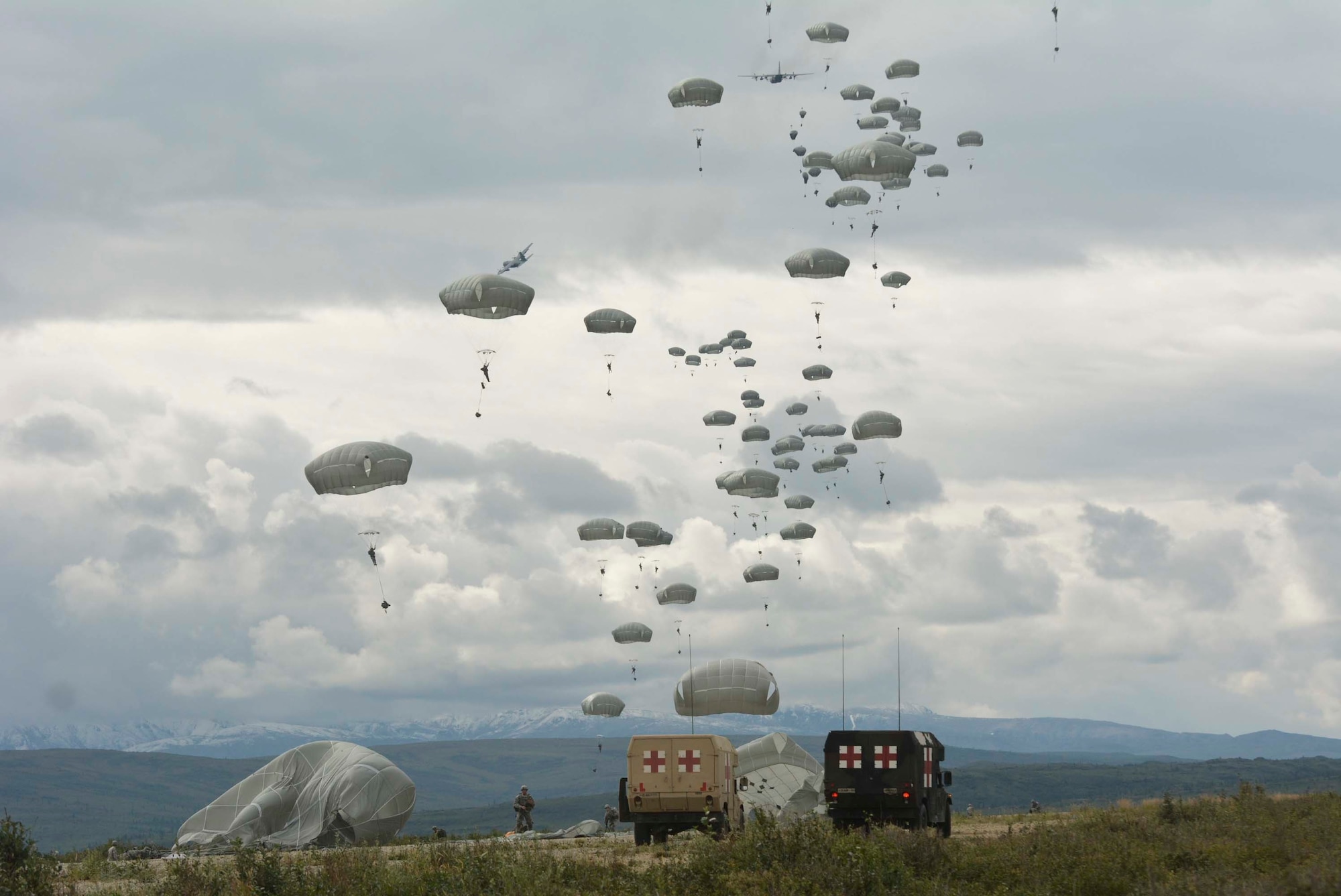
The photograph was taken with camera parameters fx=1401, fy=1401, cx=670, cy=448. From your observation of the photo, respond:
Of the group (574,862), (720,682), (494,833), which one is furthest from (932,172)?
(574,862)

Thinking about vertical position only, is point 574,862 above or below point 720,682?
below

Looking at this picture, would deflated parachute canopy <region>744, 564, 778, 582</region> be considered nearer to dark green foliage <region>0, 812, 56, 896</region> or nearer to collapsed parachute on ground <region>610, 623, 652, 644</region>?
collapsed parachute on ground <region>610, 623, 652, 644</region>

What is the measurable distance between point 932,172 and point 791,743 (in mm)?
35970

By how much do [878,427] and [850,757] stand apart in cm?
3239

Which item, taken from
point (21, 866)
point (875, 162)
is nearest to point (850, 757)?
point (21, 866)

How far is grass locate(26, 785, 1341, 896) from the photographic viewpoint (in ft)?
79.7

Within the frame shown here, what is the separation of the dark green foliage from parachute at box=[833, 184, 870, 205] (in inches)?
1956

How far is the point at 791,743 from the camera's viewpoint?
180ft

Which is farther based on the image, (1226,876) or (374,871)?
(374,871)

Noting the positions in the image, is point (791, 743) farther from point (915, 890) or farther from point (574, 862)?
point (915, 890)

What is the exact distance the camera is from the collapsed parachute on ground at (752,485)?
70.5m

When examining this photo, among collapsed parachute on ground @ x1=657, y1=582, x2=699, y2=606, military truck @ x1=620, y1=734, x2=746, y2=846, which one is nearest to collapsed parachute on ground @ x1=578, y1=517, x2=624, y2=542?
collapsed parachute on ground @ x1=657, y1=582, x2=699, y2=606

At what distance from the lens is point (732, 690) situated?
5800 cm

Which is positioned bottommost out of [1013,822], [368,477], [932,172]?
[1013,822]
